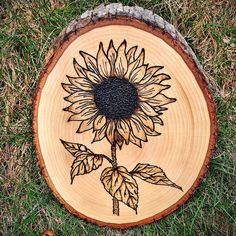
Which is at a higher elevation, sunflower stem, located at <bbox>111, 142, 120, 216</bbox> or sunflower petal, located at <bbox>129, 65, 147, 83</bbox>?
sunflower petal, located at <bbox>129, 65, 147, 83</bbox>

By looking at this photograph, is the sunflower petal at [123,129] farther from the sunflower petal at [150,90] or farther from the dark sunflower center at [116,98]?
the sunflower petal at [150,90]

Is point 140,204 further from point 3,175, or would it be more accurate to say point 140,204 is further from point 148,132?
point 3,175

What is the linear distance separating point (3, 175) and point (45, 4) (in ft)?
2.52

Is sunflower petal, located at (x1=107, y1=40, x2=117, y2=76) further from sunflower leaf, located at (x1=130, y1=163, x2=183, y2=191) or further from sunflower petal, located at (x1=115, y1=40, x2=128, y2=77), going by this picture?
sunflower leaf, located at (x1=130, y1=163, x2=183, y2=191)

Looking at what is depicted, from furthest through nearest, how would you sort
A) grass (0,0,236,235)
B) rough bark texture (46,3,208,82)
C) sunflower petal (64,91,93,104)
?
grass (0,0,236,235) → sunflower petal (64,91,93,104) → rough bark texture (46,3,208,82)

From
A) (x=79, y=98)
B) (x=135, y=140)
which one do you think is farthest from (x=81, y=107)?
(x=135, y=140)

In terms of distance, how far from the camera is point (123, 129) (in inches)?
71.1

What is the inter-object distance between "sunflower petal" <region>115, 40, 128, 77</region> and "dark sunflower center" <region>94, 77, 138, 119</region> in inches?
1.0

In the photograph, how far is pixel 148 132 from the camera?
1793mm

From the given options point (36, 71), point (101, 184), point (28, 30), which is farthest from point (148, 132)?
point (28, 30)

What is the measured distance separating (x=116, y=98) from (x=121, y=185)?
366 millimetres

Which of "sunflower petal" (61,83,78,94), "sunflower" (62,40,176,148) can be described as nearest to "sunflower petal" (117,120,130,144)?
"sunflower" (62,40,176,148)

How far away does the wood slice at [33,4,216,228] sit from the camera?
1.71m

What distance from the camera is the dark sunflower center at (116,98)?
5.76 feet
